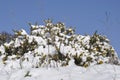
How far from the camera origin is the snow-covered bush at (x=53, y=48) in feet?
29.1

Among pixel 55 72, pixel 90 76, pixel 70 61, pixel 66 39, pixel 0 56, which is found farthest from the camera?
pixel 66 39

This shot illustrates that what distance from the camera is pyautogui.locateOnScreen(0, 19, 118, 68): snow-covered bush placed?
29.1 ft

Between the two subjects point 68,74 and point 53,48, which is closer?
point 68,74

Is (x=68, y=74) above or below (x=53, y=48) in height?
below

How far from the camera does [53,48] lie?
29.9ft

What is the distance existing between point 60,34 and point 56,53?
8.13ft

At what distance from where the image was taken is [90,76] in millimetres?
3949

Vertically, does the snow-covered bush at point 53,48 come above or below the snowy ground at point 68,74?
above

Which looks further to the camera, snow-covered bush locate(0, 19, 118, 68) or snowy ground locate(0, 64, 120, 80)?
snow-covered bush locate(0, 19, 118, 68)

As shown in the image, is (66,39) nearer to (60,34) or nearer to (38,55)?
A: (60,34)

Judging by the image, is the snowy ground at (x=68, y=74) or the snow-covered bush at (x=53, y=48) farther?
the snow-covered bush at (x=53, y=48)

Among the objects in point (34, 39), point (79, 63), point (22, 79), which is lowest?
point (22, 79)

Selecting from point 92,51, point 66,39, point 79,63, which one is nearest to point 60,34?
point 66,39

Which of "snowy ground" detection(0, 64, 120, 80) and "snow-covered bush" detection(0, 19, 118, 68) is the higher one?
"snow-covered bush" detection(0, 19, 118, 68)
